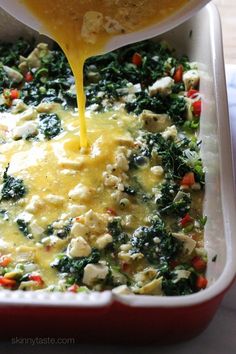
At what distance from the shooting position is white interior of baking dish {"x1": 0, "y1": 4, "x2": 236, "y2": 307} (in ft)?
7.35

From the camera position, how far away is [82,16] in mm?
3166

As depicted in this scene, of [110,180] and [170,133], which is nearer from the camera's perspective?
[110,180]

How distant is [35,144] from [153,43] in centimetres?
112

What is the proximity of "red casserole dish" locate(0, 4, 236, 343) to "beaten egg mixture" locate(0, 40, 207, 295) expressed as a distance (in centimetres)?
18

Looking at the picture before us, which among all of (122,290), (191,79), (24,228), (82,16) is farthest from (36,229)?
(191,79)

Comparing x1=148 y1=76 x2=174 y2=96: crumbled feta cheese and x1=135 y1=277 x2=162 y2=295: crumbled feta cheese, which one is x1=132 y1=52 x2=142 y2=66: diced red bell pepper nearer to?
x1=148 y1=76 x2=174 y2=96: crumbled feta cheese

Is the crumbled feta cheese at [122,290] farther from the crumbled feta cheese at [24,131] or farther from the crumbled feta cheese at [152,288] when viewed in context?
the crumbled feta cheese at [24,131]

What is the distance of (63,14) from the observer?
10.4 feet

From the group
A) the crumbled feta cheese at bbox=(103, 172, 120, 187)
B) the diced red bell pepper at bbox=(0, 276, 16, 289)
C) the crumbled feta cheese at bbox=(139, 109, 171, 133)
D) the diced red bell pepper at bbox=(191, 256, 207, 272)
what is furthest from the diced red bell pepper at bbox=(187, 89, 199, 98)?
the diced red bell pepper at bbox=(0, 276, 16, 289)

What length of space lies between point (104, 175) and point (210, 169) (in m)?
0.51

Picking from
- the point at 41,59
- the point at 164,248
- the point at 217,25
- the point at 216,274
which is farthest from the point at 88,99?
the point at 216,274

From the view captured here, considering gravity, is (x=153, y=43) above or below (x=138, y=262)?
above

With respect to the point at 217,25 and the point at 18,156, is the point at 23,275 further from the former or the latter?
the point at 217,25

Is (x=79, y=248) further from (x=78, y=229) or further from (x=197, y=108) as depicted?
(x=197, y=108)
